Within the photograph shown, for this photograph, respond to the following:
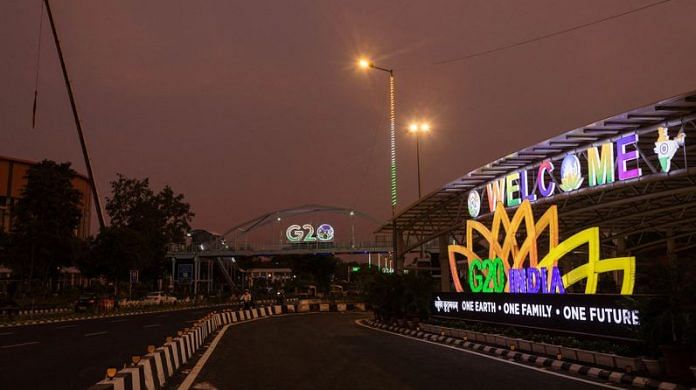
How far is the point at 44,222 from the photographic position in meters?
57.5

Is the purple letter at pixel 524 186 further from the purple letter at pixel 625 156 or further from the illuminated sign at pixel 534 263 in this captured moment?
the purple letter at pixel 625 156

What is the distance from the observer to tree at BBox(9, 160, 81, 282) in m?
56.4

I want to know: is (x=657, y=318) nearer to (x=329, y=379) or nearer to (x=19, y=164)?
(x=329, y=379)

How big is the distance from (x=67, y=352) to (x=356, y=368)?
8.97 m

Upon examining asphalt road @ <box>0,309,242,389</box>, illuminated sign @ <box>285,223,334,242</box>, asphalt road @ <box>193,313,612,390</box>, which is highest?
illuminated sign @ <box>285,223,334,242</box>

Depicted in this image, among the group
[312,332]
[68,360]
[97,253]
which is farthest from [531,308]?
[97,253]

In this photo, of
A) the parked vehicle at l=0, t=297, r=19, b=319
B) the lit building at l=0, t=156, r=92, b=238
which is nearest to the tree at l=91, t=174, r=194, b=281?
the lit building at l=0, t=156, r=92, b=238

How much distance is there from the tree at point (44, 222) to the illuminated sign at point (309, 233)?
100.0 ft

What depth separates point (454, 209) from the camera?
125 feet

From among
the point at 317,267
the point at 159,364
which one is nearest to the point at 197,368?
the point at 159,364

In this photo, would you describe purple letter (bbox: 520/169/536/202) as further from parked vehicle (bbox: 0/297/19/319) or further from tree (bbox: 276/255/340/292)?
tree (bbox: 276/255/340/292)

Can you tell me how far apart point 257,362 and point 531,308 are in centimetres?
789

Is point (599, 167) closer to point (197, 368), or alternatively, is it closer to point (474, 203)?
point (474, 203)

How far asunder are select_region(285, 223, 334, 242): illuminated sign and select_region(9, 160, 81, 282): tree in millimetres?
30474
